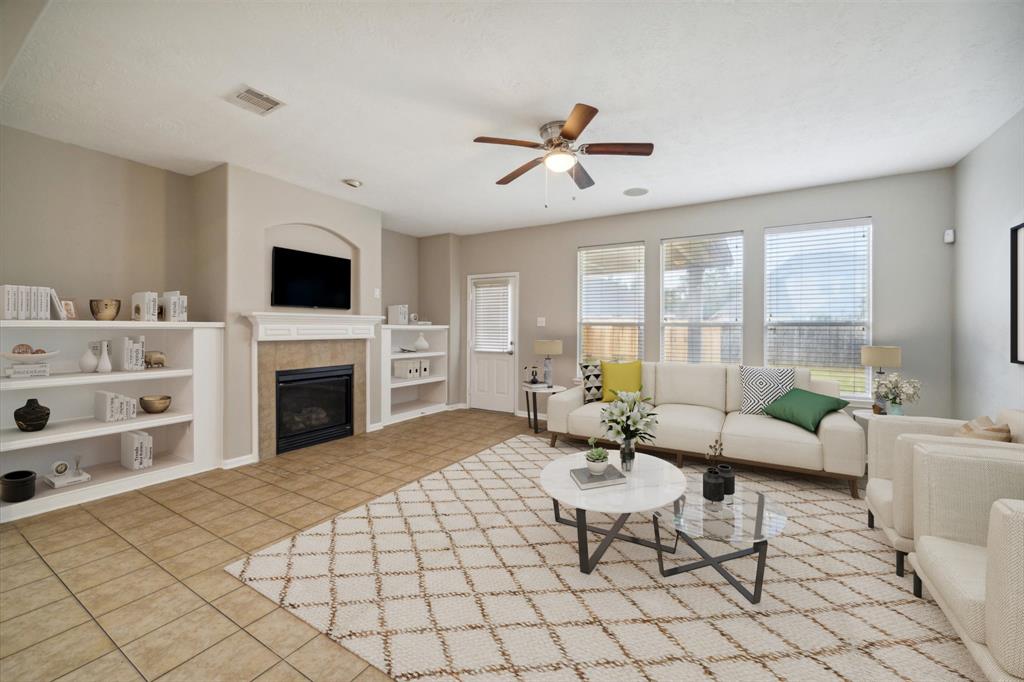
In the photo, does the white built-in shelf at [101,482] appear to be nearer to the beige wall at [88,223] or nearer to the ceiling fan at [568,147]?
the beige wall at [88,223]

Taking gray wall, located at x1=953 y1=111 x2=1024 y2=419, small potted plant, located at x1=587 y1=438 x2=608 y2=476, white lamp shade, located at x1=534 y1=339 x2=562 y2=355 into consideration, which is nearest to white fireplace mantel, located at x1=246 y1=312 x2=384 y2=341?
white lamp shade, located at x1=534 y1=339 x2=562 y2=355

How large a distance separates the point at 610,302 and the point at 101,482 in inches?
213

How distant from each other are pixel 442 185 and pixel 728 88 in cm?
278

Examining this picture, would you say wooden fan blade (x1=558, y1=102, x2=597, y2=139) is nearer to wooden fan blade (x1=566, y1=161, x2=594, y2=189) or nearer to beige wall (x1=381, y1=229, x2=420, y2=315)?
wooden fan blade (x1=566, y1=161, x2=594, y2=189)

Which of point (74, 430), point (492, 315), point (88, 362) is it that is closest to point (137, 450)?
point (74, 430)

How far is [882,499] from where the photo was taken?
2.31 m

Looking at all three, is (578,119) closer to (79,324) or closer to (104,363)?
(79,324)

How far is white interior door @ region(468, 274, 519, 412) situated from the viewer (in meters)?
6.46

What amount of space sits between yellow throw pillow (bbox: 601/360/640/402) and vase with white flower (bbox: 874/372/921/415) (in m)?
2.14

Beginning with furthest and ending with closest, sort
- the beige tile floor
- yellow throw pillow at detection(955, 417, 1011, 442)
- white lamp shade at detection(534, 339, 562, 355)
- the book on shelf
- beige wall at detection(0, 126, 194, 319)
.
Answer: white lamp shade at detection(534, 339, 562, 355), beige wall at detection(0, 126, 194, 319), the book on shelf, yellow throw pillow at detection(955, 417, 1011, 442), the beige tile floor

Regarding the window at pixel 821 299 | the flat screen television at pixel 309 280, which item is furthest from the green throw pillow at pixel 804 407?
the flat screen television at pixel 309 280

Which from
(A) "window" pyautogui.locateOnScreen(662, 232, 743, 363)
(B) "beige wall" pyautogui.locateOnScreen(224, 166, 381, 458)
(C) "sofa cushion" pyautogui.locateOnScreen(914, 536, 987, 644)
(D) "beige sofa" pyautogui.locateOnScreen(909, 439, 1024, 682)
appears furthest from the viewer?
→ (A) "window" pyautogui.locateOnScreen(662, 232, 743, 363)

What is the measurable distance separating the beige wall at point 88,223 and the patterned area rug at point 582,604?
3067 millimetres

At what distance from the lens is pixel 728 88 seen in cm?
263
